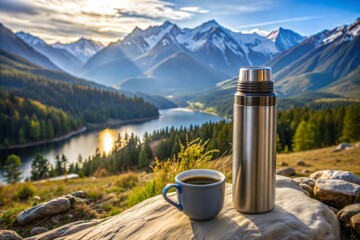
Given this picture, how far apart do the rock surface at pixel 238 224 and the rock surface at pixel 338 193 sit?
0.45 meters

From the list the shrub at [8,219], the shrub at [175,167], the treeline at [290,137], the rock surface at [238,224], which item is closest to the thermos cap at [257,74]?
the rock surface at [238,224]

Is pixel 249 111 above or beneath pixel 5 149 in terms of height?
above

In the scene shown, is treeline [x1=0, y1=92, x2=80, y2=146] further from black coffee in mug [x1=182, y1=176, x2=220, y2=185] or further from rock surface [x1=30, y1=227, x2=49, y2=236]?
black coffee in mug [x1=182, y1=176, x2=220, y2=185]

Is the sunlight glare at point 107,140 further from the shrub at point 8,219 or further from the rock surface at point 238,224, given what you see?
the rock surface at point 238,224

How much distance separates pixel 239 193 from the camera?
2.45 metres

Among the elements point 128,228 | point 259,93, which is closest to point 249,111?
point 259,93

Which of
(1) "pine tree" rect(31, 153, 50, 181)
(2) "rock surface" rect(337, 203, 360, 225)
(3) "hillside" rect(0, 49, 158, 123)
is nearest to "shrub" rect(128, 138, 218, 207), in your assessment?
(2) "rock surface" rect(337, 203, 360, 225)

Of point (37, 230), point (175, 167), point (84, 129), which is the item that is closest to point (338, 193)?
point (175, 167)

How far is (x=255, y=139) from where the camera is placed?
2.30 meters

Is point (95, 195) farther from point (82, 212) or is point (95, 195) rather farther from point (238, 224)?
point (238, 224)

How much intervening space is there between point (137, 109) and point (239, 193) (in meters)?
139

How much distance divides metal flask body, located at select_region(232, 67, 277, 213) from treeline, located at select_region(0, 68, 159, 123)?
12365 cm

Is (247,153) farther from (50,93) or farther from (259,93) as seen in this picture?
(50,93)

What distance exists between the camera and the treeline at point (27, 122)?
292ft
